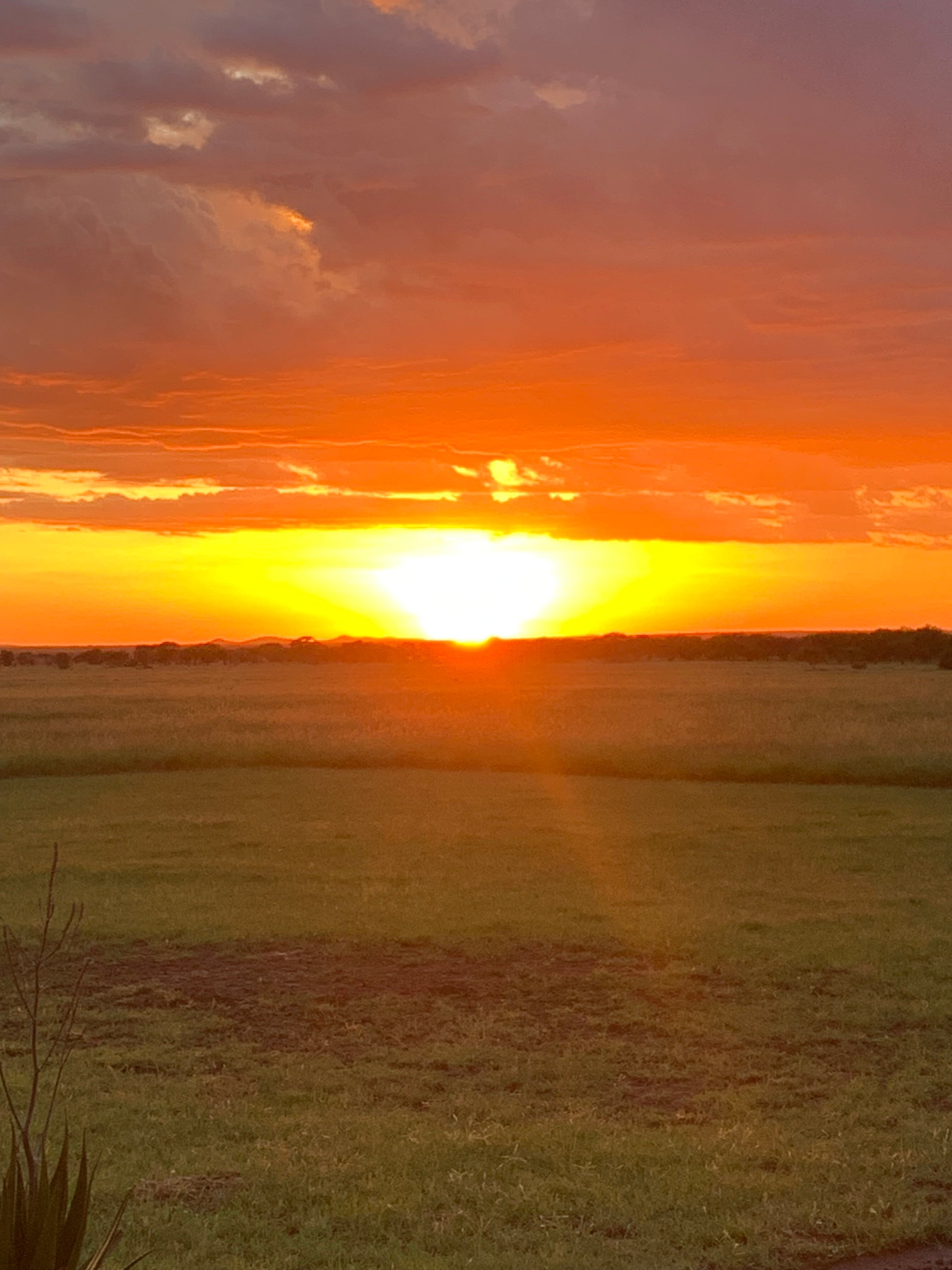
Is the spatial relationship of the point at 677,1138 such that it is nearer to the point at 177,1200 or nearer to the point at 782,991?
the point at 177,1200

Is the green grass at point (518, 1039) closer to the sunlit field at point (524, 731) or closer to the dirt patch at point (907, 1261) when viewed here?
the dirt patch at point (907, 1261)

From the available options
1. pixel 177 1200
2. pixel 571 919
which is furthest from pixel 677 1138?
pixel 571 919

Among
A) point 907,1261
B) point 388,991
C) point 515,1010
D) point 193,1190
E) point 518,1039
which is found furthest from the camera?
point 388,991

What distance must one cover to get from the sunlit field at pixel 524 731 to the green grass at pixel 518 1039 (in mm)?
8940

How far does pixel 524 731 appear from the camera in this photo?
41.2m

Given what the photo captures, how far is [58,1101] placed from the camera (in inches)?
408

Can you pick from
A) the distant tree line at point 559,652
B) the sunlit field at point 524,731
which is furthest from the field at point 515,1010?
the distant tree line at point 559,652

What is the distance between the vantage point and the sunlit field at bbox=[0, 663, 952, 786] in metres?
34.6

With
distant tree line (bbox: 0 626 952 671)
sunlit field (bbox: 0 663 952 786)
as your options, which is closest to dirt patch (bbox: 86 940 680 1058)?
sunlit field (bbox: 0 663 952 786)

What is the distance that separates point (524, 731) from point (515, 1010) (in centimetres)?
2802

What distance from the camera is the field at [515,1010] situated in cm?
808

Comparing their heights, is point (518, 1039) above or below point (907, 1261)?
below

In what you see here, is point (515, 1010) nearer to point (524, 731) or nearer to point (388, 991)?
point (388, 991)

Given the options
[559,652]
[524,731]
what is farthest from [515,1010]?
[559,652]
